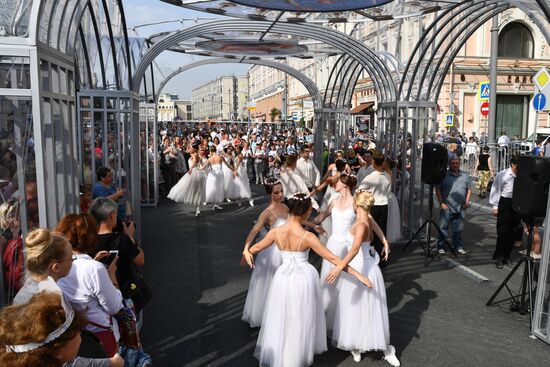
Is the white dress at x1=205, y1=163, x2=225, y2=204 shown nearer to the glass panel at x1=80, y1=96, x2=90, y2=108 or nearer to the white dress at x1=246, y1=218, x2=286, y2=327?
the glass panel at x1=80, y1=96, x2=90, y2=108

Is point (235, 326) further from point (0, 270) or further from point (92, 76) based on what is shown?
point (92, 76)

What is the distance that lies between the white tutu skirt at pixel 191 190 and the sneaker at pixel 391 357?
8502 mm

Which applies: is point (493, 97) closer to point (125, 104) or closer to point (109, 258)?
point (125, 104)

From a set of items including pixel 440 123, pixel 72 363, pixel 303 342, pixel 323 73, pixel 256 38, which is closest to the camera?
pixel 72 363

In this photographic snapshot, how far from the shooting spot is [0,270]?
3953 mm

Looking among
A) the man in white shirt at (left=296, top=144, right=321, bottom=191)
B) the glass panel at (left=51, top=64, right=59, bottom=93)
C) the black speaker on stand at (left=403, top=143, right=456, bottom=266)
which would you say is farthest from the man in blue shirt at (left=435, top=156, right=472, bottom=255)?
the glass panel at (left=51, top=64, right=59, bottom=93)

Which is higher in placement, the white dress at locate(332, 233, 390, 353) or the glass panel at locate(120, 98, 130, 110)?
the glass panel at locate(120, 98, 130, 110)

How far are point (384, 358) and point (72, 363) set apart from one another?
334 centimetres

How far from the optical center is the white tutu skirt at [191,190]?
41.6 ft

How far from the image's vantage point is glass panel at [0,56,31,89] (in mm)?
3873

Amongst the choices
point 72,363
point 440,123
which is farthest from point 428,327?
point 440,123

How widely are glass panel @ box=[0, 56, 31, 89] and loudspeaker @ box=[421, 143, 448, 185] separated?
20.4ft

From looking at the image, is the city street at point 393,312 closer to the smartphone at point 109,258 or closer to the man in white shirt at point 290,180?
the man in white shirt at point 290,180

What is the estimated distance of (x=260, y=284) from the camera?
559 centimetres
